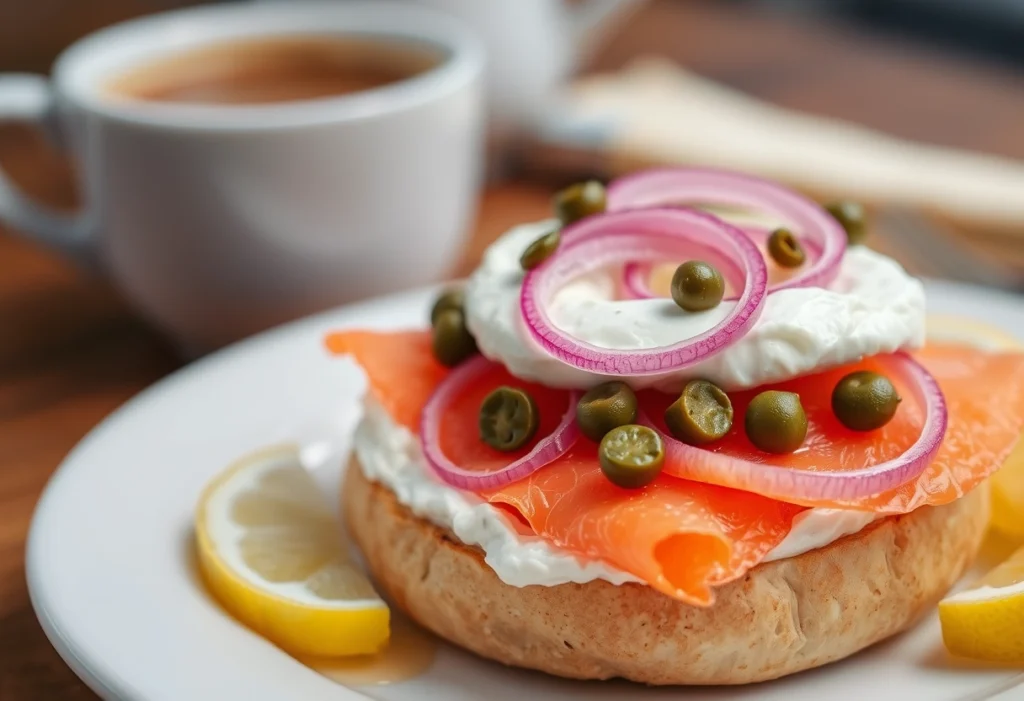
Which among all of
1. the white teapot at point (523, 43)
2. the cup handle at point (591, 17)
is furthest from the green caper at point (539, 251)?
the cup handle at point (591, 17)

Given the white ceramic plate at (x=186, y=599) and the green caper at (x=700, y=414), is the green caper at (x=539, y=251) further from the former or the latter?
the white ceramic plate at (x=186, y=599)

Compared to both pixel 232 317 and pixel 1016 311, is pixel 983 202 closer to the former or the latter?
pixel 1016 311

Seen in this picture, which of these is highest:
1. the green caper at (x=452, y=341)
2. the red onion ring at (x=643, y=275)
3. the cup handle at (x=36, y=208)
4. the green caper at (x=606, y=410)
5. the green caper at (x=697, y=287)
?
the green caper at (x=697, y=287)

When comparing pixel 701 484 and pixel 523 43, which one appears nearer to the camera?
pixel 701 484

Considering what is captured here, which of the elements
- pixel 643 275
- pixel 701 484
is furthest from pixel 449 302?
pixel 701 484

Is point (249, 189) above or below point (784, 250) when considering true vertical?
below

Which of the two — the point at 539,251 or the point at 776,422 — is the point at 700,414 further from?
the point at 539,251
